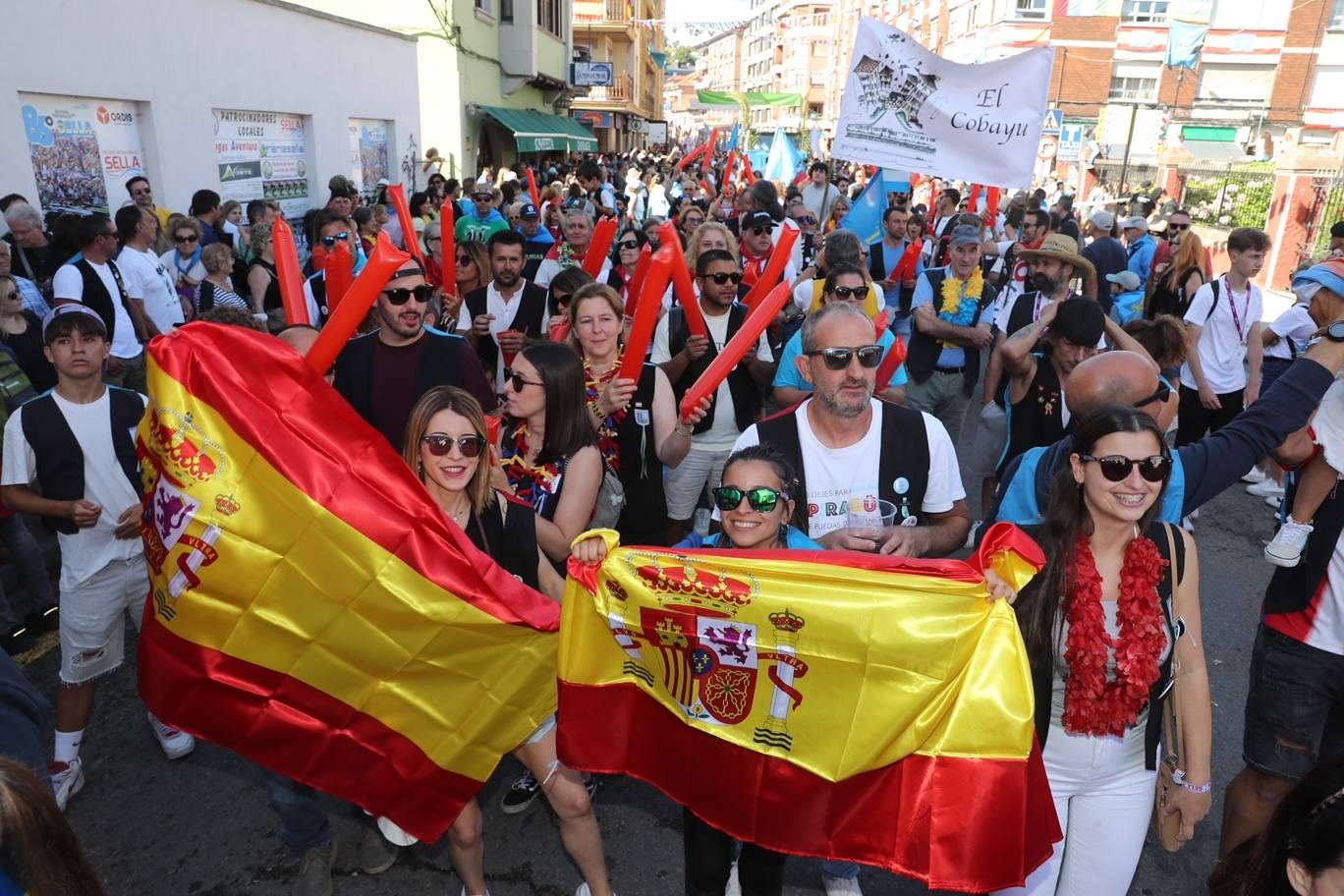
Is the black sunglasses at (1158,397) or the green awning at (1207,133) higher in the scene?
the green awning at (1207,133)

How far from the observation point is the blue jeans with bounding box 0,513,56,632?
188 inches

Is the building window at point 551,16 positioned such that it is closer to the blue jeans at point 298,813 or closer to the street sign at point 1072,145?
the street sign at point 1072,145

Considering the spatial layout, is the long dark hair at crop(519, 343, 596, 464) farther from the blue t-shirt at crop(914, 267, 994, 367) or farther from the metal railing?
the metal railing

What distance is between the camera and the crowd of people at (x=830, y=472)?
2352mm

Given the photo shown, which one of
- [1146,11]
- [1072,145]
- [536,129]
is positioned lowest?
[536,129]

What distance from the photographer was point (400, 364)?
13.1 ft

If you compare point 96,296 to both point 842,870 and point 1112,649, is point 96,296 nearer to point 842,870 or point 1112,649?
point 842,870

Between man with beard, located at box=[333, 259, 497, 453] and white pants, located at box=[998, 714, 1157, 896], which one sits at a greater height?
man with beard, located at box=[333, 259, 497, 453]

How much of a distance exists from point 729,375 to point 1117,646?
2.73 metres

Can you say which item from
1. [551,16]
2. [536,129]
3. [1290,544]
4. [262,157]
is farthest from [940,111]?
[551,16]

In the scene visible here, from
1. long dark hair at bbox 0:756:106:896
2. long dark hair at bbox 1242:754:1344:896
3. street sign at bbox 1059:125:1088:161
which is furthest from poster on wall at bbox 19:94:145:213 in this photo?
street sign at bbox 1059:125:1088:161

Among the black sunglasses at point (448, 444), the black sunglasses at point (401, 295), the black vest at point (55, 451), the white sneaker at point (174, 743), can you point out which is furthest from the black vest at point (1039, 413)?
the black vest at point (55, 451)

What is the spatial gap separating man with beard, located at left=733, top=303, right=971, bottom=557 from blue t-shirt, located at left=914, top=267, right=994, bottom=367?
11.2 ft

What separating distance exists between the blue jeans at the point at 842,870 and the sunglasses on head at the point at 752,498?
1.40 metres
